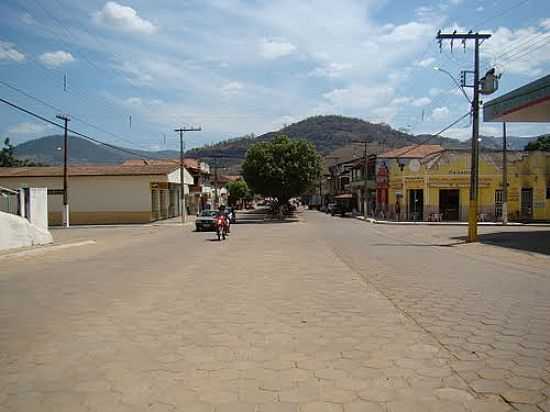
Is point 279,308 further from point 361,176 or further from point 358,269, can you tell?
point 361,176

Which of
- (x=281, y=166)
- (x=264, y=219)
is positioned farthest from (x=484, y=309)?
(x=264, y=219)

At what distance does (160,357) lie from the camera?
5.89 meters

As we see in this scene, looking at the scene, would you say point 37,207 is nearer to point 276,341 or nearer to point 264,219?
point 276,341

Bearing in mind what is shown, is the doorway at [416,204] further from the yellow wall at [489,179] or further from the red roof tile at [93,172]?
the red roof tile at [93,172]

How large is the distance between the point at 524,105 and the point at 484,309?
20213 mm

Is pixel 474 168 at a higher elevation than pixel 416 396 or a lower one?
higher

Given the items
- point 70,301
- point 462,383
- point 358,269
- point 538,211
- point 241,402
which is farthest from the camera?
point 538,211

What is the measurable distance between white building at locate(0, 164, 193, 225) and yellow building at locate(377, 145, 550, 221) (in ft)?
78.1

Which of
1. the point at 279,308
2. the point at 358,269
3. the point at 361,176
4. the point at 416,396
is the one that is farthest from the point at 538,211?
the point at 416,396

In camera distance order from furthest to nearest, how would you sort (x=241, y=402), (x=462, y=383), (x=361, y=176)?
(x=361, y=176) < (x=462, y=383) < (x=241, y=402)

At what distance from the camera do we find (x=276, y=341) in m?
6.56

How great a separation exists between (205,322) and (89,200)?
4469cm

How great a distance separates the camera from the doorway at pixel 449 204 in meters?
47.3

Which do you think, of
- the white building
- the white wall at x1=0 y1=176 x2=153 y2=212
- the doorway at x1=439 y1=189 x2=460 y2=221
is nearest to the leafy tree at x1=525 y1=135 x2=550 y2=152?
the doorway at x1=439 y1=189 x2=460 y2=221
